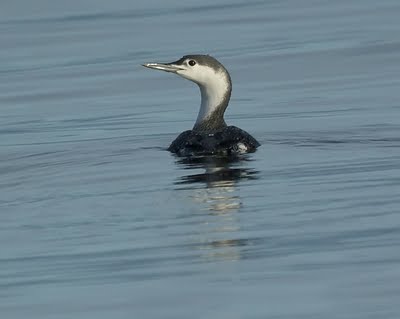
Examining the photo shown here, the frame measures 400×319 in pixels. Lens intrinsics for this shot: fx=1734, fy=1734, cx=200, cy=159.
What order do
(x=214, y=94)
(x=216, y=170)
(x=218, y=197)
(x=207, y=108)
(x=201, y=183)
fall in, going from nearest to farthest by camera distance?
1. (x=218, y=197)
2. (x=201, y=183)
3. (x=216, y=170)
4. (x=207, y=108)
5. (x=214, y=94)

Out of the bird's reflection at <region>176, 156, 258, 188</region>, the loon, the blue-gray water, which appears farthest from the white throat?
the bird's reflection at <region>176, 156, 258, 188</region>

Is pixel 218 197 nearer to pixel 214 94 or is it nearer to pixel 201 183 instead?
pixel 201 183

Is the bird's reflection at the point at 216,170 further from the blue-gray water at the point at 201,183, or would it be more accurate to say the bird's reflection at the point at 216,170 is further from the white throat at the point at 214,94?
the white throat at the point at 214,94

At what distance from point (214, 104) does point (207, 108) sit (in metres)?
0.08

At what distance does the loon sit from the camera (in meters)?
15.6

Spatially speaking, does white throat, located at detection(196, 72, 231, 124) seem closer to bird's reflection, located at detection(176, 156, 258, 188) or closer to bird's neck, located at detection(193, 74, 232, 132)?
bird's neck, located at detection(193, 74, 232, 132)

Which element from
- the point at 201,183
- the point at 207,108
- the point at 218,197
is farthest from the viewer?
the point at 207,108

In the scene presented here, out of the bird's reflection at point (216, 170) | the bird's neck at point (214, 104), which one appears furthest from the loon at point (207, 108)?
the bird's reflection at point (216, 170)

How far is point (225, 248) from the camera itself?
1119cm

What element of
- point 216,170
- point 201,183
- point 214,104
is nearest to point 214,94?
point 214,104

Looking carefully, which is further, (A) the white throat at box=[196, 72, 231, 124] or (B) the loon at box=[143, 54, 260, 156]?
(A) the white throat at box=[196, 72, 231, 124]

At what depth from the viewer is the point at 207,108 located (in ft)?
55.4

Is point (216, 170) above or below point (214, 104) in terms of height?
below

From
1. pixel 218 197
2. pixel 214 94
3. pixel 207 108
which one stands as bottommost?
pixel 218 197
